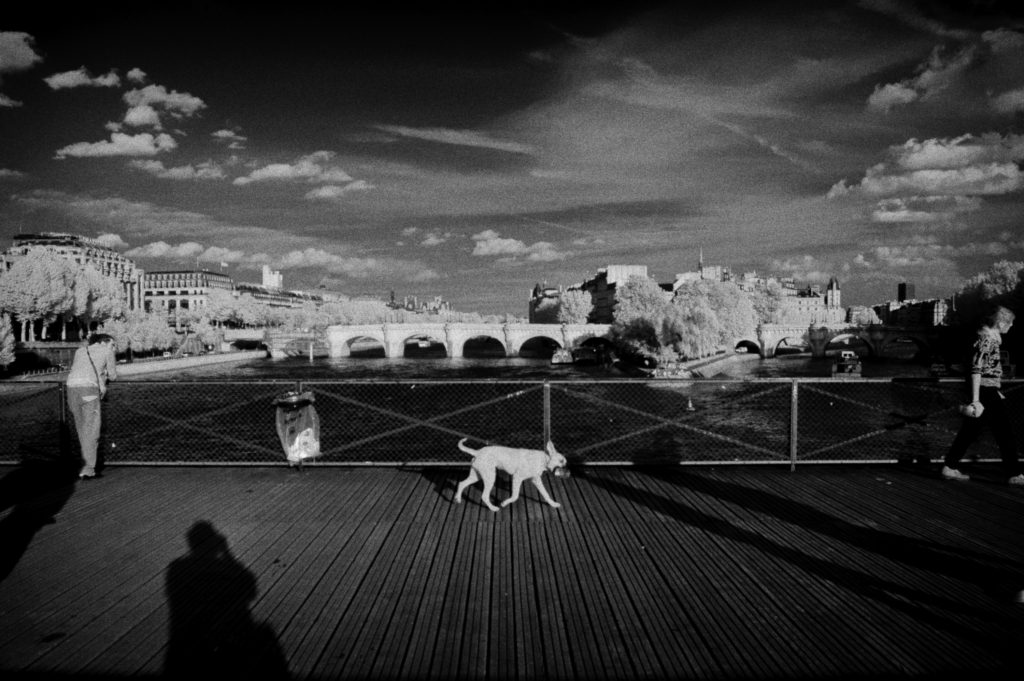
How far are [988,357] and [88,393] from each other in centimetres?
1128

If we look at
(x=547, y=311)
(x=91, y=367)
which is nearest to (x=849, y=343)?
(x=547, y=311)

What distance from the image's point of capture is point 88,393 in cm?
810

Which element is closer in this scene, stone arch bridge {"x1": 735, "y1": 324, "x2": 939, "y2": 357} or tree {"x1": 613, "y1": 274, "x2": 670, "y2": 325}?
tree {"x1": 613, "y1": 274, "x2": 670, "y2": 325}

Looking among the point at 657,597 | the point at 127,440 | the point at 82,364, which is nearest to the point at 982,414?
the point at 657,597

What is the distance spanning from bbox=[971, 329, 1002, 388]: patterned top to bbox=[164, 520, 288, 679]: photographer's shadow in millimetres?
8057

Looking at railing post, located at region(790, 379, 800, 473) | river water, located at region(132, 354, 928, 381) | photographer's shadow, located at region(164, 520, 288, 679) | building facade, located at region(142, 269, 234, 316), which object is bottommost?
river water, located at region(132, 354, 928, 381)

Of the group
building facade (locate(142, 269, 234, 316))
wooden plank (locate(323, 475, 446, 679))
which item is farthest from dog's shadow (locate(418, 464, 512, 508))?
building facade (locate(142, 269, 234, 316))

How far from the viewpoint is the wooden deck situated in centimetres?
381

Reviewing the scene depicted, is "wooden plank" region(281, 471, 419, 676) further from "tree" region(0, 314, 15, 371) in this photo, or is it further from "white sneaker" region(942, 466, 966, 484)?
"tree" region(0, 314, 15, 371)

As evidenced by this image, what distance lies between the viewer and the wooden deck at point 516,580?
3809mm

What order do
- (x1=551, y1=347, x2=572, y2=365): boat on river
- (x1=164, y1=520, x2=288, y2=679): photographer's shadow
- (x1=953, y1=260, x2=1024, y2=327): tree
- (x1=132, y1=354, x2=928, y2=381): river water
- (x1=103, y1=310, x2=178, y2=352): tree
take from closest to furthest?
1. (x1=164, y1=520, x2=288, y2=679): photographer's shadow
2. (x1=132, y1=354, x2=928, y2=381): river water
3. (x1=953, y1=260, x2=1024, y2=327): tree
4. (x1=103, y1=310, x2=178, y2=352): tree
5. (x1=551, y1=347, x2=572, y2=365): boat on river

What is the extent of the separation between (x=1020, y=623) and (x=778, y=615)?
159 centimetres

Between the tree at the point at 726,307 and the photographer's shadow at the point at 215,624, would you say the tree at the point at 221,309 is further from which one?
the photographer's shadow at the point at 215,624

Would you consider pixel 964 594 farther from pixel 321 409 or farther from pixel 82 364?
pixel 321 409
